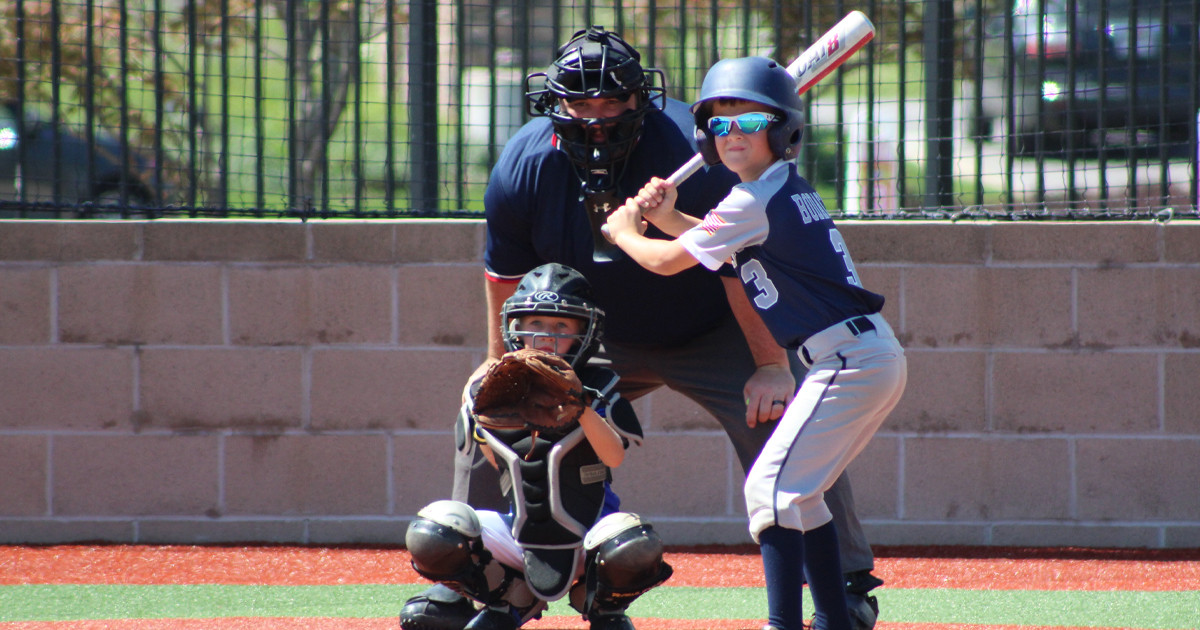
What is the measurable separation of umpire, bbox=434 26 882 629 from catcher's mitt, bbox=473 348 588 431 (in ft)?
0.99

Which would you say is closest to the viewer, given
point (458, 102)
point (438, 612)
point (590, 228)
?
point (438, 612)

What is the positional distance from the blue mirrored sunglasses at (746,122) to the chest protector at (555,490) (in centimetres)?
74

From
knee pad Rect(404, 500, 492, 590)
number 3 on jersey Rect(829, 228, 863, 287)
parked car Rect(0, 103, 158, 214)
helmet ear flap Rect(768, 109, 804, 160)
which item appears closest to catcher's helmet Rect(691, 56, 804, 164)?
helmet ear flap Rect(768, 109, 804, 160)

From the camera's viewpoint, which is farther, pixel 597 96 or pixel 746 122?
pixel 597 96

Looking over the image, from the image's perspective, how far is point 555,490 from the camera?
2967mm

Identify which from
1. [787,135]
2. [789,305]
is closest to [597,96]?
[787,135]

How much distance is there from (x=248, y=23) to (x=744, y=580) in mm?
3128

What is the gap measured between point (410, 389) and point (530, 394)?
1961mm

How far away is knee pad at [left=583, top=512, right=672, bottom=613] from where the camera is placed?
2.84 metres

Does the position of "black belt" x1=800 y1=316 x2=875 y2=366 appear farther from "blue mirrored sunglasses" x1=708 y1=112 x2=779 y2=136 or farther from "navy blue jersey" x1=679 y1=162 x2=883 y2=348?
"blue mirrored sunglasses" x1=708 y1=112 x2=779 y2=136

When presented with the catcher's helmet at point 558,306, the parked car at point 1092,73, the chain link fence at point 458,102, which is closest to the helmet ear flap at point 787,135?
the catcher's helmet at point 558,306

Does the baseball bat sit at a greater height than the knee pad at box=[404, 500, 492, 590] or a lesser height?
greater

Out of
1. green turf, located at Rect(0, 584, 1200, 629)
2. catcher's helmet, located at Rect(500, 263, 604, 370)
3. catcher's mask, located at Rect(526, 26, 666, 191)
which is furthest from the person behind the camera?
green turf, located at Rect(0, 584, 1200, 629)

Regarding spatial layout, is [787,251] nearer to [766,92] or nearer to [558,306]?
[766,92]
